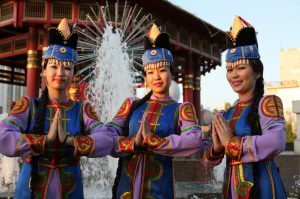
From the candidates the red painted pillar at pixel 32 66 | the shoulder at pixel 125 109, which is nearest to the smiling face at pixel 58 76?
the shoulder at pixel 125 109

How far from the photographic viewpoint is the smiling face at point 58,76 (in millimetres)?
2854

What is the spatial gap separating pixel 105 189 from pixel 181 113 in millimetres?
5890

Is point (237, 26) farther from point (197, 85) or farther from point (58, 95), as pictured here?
point (197, 85)

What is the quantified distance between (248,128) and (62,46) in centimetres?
148

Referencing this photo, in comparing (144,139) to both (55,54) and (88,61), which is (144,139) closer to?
(55,54)

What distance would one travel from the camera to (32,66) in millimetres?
14250

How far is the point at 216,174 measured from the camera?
13023mm

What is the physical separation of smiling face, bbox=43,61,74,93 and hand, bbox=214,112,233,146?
3.69 ft

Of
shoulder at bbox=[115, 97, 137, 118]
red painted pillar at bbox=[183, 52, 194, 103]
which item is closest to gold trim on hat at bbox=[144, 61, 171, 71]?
shoulder at bbox=[115, 97, 137, 118]

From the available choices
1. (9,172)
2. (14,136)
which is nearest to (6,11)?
(9,172)

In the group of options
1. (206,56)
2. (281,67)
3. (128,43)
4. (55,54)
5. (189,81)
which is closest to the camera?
(55,54)

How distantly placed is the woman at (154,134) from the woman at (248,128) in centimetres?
27

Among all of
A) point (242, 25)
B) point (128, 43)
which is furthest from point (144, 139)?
point (128, 43)

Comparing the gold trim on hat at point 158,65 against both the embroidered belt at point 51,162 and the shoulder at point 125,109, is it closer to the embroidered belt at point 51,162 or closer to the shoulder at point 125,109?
the shoulder at point 125,109
